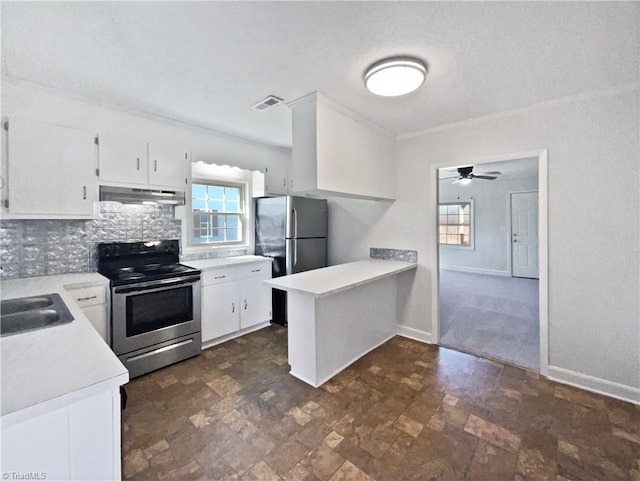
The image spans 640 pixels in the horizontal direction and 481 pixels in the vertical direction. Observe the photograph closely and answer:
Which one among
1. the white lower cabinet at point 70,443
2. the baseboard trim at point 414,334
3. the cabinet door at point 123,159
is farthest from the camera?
the baseboard trim at point 414,334

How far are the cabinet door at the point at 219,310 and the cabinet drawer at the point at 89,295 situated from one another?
0.88m

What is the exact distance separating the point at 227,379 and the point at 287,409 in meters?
0.70

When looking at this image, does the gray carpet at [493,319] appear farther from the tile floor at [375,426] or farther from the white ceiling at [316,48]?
the white ceiling at [316,48]

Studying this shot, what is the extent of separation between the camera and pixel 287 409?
210cm

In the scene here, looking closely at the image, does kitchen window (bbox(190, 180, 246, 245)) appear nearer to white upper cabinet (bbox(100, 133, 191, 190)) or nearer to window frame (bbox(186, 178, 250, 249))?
window frame (bbox(186, 178, 250, 249))

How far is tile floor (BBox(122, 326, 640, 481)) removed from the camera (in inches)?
63.2

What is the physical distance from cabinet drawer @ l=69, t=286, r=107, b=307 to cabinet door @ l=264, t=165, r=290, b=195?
232 centimetres

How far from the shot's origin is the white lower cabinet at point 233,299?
10.1 ft

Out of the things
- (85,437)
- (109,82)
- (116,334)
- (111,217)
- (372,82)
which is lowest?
(116,334)

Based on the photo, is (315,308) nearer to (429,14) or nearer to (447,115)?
(429,14)

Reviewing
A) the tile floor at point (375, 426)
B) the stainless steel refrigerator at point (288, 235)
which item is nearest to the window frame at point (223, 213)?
the stainless steel refrigerator at point (288, 235)

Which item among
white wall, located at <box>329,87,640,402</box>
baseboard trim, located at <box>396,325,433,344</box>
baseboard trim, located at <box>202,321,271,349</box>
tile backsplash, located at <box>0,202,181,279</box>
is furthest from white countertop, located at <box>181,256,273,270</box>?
white wall, located at <box>329,87,640,402</box>

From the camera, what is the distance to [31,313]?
1.64m

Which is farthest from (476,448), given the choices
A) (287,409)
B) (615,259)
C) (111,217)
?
(111,217)
